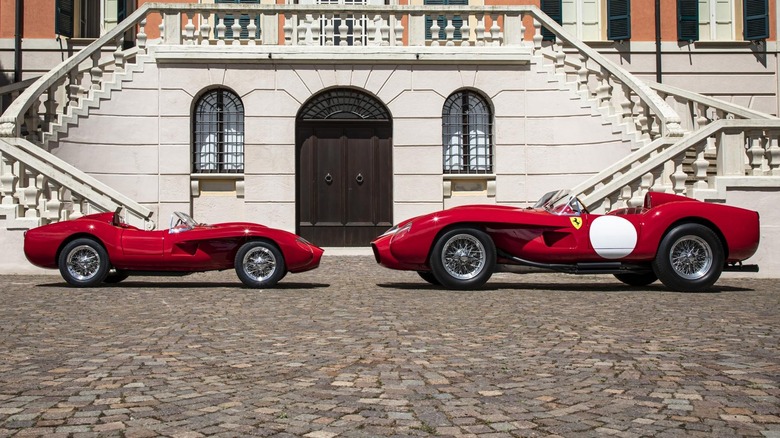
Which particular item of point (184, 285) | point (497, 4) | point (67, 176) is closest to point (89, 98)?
point (67, 176)

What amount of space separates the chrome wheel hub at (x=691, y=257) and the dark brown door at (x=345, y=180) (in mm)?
9279

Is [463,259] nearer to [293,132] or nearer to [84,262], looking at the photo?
[84,262]

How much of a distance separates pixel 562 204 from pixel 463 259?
1.35 m

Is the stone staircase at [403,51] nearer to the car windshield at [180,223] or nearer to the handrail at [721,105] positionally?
the handrail at [721,105]

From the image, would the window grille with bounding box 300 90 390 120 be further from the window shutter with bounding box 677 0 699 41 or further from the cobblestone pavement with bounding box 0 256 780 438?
the cobblestone pavement with bounding box 0 256 780 438

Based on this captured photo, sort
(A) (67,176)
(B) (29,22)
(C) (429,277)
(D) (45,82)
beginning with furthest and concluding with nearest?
(B) (29,22), (D) (45,82), (A) (67,176), (C) (429,277)

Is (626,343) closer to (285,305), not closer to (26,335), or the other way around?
(285,305)

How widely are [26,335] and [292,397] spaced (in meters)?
3.08

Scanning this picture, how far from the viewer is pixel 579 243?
9938 millimetres

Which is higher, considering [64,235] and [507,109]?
[507,109]

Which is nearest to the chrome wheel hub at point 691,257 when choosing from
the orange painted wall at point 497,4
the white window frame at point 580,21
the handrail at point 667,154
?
the handrail at point 667,154

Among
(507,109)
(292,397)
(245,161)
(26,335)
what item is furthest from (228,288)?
(507,109)

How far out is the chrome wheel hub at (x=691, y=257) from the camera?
10.0m

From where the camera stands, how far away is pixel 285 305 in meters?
8.37
